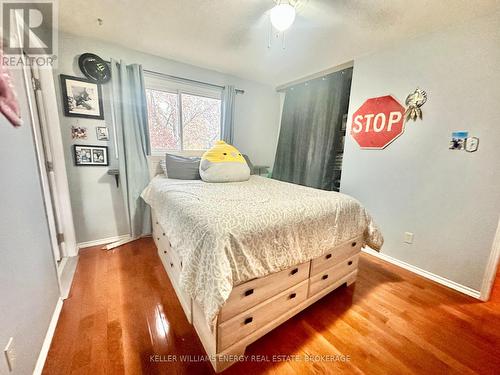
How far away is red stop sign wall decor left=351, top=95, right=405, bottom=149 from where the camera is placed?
2.13 m

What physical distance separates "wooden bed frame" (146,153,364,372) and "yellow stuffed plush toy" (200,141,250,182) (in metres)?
0.91

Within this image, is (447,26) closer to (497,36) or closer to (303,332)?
(497,36)

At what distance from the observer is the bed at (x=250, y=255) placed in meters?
1.04

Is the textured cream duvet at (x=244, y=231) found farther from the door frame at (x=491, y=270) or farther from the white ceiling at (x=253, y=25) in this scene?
the white ceiling at (x=253, y=25)

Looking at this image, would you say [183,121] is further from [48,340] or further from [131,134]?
[48,340]

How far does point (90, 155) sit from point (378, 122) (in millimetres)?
3279

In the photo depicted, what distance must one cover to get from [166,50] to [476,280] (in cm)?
→ 386

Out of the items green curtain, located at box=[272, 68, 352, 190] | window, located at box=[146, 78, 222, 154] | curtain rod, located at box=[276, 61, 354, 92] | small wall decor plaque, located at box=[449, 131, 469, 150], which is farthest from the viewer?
green curtain, located at box=[272, 68, 352, 190]

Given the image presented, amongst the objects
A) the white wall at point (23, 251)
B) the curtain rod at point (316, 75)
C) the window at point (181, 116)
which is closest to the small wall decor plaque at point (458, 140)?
the curtain rod at point (316, 75)

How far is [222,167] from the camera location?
7.44ft

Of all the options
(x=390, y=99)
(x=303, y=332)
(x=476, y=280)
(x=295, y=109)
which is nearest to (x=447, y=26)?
(x=390, y=99)

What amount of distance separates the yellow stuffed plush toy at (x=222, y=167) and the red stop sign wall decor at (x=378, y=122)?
4.77ft

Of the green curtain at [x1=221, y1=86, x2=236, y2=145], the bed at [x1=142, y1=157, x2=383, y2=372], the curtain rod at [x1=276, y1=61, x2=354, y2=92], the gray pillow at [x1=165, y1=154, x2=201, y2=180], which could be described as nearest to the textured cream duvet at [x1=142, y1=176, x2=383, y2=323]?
the bed at [x1=142, y1=157, x2=383, y2=372]

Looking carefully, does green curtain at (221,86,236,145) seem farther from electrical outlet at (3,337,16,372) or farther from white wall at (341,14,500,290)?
electrical outlet at (3,337,16,372)
